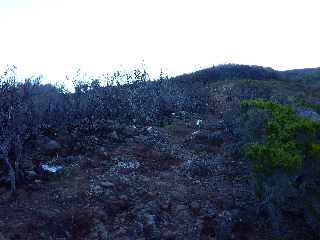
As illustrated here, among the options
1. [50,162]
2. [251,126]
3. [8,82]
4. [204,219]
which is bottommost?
[204,219]

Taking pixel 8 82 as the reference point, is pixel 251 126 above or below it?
below

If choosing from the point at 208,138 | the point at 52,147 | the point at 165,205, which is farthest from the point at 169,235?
the point at 208,138

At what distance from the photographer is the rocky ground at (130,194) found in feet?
54.7

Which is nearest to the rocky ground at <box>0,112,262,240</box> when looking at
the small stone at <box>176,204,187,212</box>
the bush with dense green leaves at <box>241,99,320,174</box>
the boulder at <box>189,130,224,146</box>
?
the small stone at <box>176,204,187,212</box>

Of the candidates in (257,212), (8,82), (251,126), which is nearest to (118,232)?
(257,212)

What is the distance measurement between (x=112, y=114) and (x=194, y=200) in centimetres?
1558

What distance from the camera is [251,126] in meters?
19.4

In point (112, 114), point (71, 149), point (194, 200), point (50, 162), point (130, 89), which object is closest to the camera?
point (194, 200)

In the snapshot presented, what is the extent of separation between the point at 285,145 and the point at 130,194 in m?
6.74

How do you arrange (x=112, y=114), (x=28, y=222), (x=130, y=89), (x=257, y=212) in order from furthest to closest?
(x=130, y=89)
(x=112, y=114)
(x=257, y=212)
(x=28, y=222)

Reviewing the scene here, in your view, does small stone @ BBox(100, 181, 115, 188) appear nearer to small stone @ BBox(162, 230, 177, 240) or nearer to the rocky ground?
the rocky ground

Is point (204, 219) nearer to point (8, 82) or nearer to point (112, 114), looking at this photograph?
point (8, 82)

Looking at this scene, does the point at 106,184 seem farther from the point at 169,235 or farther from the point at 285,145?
the point at 285,145

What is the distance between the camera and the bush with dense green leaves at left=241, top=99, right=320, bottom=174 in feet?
50.2
